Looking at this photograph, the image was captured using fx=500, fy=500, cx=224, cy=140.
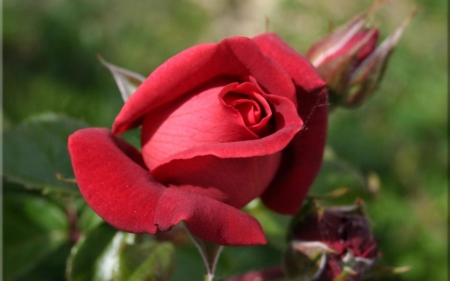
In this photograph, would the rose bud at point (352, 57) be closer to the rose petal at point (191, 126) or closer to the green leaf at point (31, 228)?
the rose petal at point (191, 126)

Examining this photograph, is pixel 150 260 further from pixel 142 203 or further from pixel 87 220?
pixel 87 220

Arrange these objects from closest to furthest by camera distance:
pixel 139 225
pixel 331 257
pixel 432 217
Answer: pixel 139 225 < pixel 331 257 < pixel 432 217

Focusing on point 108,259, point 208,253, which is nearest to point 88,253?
point 108,259

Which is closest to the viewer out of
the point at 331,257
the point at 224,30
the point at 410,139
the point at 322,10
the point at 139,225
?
the point at 139,225

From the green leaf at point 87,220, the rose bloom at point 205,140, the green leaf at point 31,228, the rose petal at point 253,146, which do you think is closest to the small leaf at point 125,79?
the rose bloom at point 205,140

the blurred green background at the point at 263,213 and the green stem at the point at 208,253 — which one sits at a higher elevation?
the green stem at the point at 208,253

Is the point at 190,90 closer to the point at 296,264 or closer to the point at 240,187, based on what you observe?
the point at 240,187

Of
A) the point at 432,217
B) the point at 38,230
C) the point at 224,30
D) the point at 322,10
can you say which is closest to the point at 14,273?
the point at 38,230
